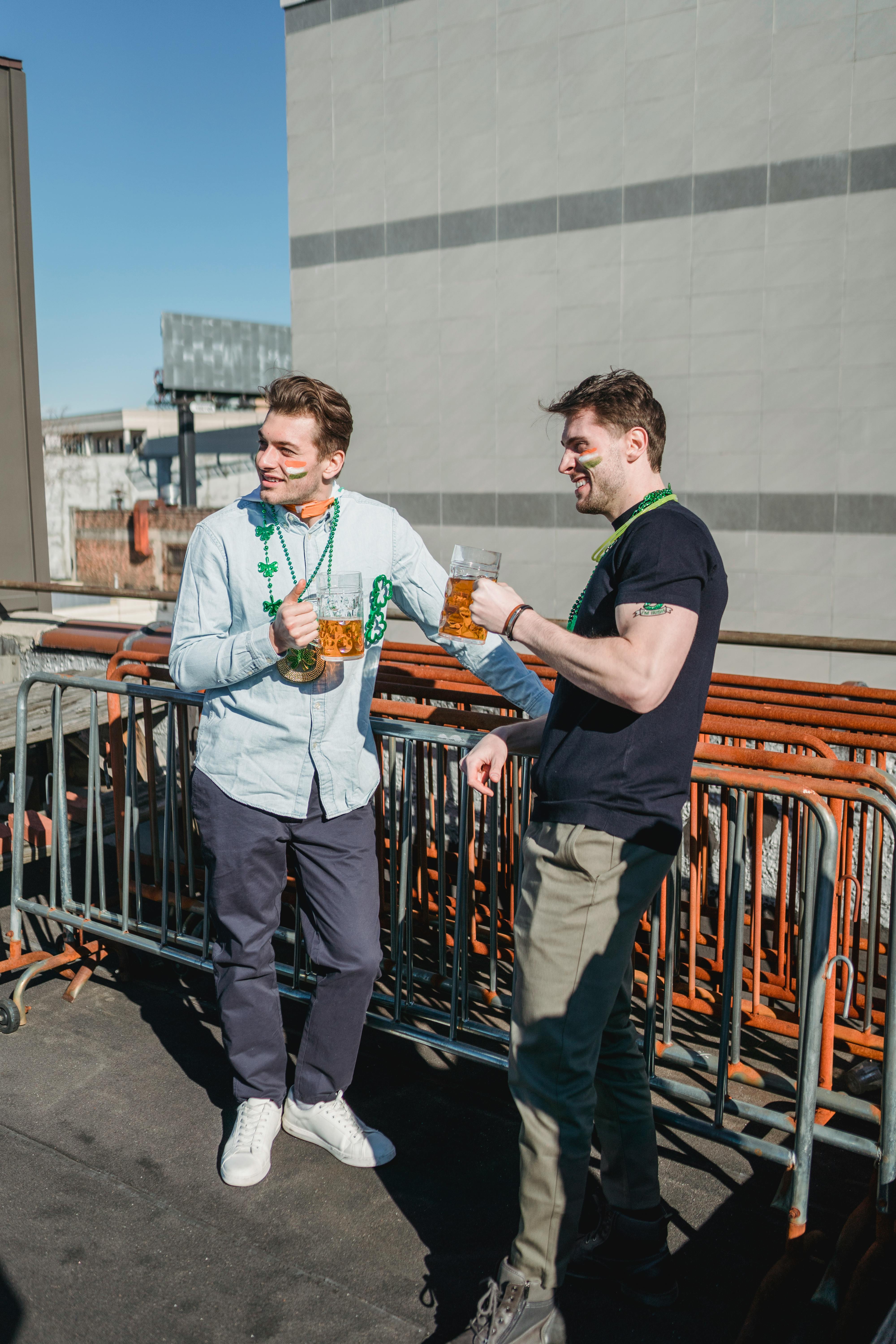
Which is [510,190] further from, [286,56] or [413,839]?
[413,839]

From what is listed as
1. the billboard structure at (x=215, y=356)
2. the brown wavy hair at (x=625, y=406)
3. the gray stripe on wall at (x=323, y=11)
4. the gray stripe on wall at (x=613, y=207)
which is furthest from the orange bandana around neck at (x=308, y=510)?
the billboard structure at (x=215, y=356)

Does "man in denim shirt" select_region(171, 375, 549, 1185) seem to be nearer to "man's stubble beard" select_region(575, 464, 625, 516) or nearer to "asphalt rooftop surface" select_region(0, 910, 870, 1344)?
"asphalt rooftop surface" select_region(0, 910, 870, 1344)

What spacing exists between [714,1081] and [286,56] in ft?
45.4

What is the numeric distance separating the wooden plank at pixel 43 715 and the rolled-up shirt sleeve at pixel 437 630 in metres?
2.30

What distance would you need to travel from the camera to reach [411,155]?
1248 centimetres

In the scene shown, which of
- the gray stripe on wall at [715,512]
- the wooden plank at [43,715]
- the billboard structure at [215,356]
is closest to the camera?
the wooden plank at [43,715]

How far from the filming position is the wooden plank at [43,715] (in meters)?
4.98

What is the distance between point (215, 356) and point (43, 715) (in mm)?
38330

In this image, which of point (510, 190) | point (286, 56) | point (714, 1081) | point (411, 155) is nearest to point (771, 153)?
point (510, 190)

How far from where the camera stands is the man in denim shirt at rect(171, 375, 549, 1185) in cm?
290

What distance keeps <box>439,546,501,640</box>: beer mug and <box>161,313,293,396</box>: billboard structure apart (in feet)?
127

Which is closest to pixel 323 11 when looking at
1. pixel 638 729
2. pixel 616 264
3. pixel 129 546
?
pixel 616 264

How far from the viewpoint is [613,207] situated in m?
11.2

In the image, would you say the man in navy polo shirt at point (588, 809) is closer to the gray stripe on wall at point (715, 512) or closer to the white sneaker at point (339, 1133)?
the white sneaker at point (339, 1133)
